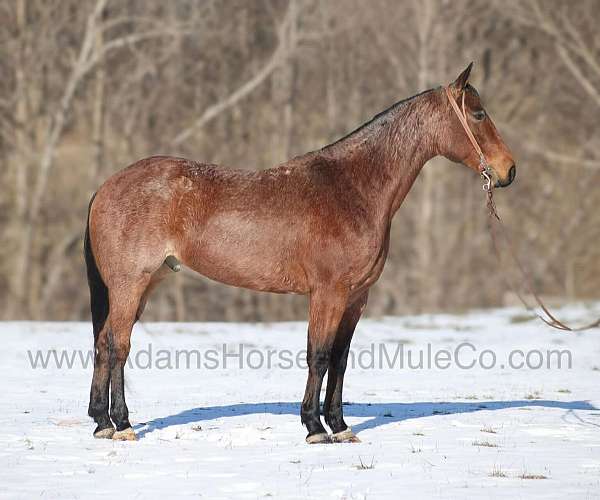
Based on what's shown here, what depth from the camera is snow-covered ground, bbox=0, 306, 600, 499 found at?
18.1ft

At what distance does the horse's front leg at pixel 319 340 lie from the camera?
22.1 feet

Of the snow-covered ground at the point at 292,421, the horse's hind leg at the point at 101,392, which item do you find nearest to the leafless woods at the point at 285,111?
the snow-covered ground at the point at 292,421

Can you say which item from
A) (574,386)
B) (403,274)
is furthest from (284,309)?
(574,386)

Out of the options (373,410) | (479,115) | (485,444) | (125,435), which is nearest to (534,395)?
(373,410)

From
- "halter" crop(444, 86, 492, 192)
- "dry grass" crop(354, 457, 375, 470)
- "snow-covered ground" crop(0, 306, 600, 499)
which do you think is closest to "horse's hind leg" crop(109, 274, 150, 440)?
"snow-covered ground" crop(0, 306, 600, 499)

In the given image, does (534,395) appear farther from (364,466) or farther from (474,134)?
(364,466)

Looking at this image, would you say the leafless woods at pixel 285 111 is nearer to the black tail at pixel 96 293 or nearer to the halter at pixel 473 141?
the black tail at pixel 96 293

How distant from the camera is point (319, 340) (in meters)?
6.80

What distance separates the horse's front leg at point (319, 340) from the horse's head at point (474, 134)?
140 centimetres

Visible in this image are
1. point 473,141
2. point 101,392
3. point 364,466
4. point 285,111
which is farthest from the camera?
point 285,111

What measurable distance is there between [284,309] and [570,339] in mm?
9982

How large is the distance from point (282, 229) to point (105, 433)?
1886mm

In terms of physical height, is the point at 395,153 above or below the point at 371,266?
above

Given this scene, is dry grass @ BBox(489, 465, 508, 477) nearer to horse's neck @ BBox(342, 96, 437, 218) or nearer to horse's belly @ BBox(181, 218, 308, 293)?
horse's belly @ BBox(181, 218, 308, 293)
